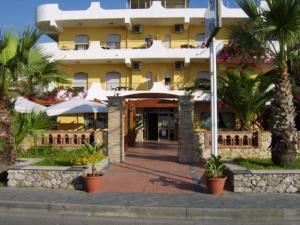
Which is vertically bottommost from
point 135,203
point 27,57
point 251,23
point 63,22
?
point 135,203

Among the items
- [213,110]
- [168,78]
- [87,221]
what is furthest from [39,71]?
[168,78]

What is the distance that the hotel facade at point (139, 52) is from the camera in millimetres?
36094

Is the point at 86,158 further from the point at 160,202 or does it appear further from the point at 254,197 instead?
the point at 254,197

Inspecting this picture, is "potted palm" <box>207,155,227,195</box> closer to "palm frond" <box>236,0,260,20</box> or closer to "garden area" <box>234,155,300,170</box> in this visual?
"garden area" <box>234,155,300,170</box>

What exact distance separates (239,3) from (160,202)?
6451mm

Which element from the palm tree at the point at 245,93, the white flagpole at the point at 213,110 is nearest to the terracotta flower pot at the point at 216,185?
the white flagpole at the point at 213,110

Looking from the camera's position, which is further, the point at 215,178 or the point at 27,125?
the point at 27,125

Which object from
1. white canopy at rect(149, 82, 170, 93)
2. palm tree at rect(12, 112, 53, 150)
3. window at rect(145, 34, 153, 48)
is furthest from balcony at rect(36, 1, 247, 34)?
palm tree at rect(12, 112, 53, 150)

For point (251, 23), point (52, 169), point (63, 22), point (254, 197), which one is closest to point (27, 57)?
point (52, 169)

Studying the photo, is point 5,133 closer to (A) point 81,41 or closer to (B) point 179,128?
(B) point 179,128

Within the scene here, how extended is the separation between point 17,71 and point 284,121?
781cm

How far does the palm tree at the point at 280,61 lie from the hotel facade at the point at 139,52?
20.5 meters

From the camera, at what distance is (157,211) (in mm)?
9914

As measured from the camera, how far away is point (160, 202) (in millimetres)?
10625
